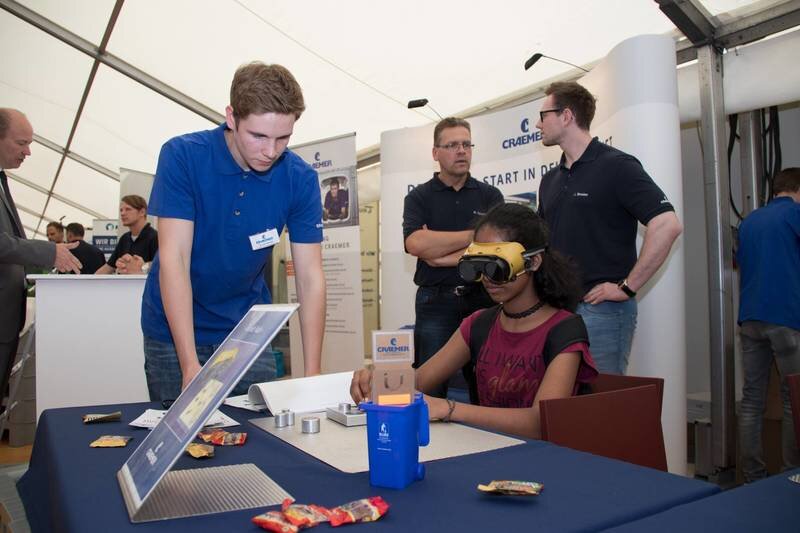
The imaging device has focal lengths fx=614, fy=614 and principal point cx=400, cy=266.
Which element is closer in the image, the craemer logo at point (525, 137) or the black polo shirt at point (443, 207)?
the black polo shirt at point (443, 207)

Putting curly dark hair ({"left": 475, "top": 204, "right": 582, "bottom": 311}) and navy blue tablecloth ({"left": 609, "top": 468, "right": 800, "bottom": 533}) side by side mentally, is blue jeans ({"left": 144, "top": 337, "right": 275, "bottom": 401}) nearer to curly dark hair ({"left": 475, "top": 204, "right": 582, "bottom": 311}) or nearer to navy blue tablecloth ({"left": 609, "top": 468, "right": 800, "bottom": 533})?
curly dark hair ({"left": 475, "top": 204, "right": 582, "bottom": 311})

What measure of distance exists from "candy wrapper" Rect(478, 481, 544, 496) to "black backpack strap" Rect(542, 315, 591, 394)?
71cm

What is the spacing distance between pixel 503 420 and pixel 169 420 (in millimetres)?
700

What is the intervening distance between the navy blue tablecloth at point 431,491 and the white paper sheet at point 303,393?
0.78 feet

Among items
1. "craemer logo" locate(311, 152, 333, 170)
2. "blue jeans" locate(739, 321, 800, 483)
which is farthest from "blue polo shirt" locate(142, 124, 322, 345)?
"craemer logo" locate(311, 152, 333, 170)

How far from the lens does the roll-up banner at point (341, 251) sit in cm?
478

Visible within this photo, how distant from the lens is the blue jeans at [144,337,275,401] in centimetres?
164

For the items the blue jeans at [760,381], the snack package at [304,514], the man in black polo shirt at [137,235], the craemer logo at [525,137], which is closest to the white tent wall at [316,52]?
the craemer logo at [525,137]

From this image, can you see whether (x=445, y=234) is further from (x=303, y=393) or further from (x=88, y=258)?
(x=88, y=258)

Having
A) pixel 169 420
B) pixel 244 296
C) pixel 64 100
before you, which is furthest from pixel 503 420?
pixel 64 100

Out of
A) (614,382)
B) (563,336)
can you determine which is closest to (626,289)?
(614,382)

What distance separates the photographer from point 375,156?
5.52 meters

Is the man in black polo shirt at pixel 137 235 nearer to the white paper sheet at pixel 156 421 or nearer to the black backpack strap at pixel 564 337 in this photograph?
the white paper sheet at pixel 156 421

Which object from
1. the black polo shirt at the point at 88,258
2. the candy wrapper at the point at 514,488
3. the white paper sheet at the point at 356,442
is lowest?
the white paper sheet at the point at 356,442
